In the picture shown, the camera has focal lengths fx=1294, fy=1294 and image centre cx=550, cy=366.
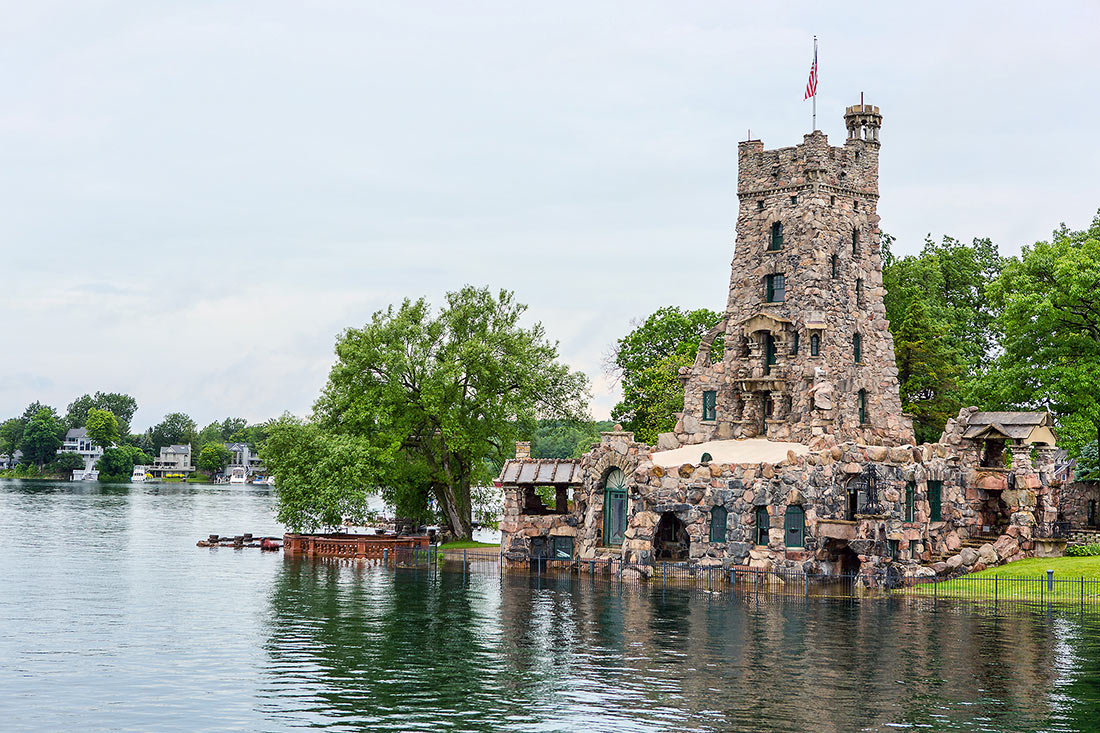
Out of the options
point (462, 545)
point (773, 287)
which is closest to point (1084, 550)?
point (773, 287)

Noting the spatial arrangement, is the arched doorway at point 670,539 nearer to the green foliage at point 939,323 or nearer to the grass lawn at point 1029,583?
the grass lawn at point 1029,583

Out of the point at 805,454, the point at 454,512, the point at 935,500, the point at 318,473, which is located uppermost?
the point at 805,454

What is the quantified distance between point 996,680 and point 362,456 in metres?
54.0

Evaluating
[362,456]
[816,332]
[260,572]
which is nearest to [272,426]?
[362,456]

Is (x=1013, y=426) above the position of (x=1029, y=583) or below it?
above

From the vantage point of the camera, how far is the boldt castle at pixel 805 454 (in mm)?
73500

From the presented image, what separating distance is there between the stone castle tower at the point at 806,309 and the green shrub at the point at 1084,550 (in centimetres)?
1192

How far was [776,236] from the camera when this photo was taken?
84.3m

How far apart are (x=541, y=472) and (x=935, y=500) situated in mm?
24594

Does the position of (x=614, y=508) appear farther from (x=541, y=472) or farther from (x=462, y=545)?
(x=462, y=545)

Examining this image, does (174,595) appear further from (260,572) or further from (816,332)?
(816,332)

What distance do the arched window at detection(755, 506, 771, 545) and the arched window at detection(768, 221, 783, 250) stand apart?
63.1ft

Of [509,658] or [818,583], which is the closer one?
[509,658]

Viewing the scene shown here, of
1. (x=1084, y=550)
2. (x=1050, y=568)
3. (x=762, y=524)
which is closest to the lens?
(x=1050, y=568)
